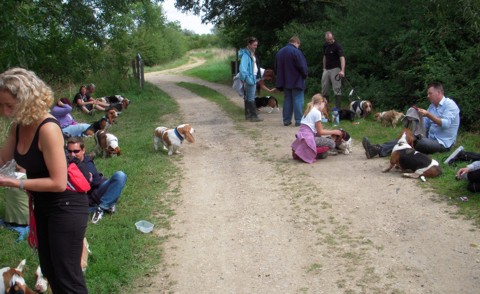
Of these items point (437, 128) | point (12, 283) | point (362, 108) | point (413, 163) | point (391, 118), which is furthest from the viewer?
point (362, 108)

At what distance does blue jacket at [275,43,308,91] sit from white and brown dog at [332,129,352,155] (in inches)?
115

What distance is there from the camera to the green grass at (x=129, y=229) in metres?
4.59

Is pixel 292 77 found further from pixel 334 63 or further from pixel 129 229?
pixel 129 229

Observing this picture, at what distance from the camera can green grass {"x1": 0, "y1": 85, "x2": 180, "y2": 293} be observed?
15.1 ft

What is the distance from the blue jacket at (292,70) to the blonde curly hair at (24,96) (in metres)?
8.53

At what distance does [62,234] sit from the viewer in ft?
10.1

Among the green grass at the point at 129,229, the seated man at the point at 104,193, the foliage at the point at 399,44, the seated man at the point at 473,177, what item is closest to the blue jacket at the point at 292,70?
the foliage at the point at 399,44

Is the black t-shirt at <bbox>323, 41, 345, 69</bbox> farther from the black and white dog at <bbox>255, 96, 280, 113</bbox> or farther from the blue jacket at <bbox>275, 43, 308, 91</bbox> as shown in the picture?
the black and white dog at <bbox>255, 96, 280, 113</bbox>

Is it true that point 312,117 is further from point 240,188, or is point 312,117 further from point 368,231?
point 368,231

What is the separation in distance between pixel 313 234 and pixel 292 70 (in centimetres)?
642

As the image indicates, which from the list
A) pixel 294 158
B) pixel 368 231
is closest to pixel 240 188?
pixel 294 158

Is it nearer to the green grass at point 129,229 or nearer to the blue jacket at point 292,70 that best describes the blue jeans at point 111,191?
the green grass at point 129,229

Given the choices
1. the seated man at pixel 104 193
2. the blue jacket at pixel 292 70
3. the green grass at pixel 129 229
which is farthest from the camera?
the blue jacket at pixel 292 70

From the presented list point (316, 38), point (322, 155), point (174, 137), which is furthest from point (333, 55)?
point (316, 38)
